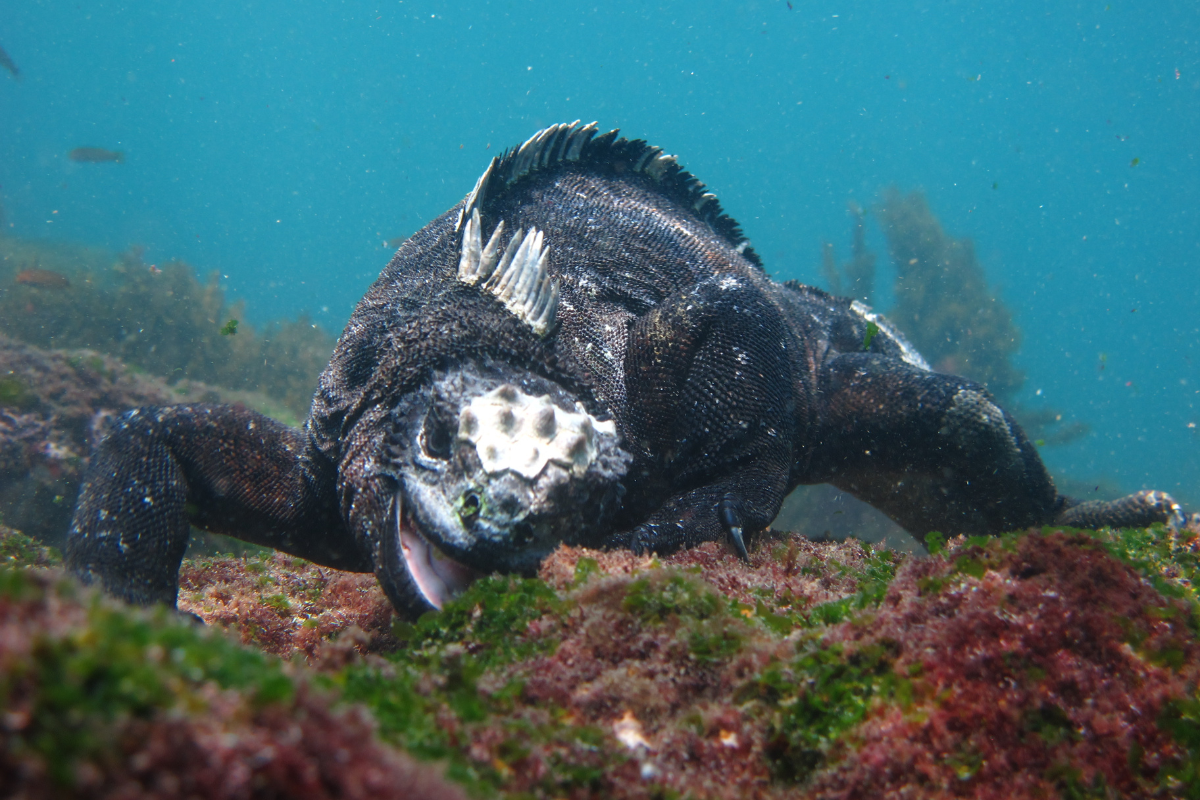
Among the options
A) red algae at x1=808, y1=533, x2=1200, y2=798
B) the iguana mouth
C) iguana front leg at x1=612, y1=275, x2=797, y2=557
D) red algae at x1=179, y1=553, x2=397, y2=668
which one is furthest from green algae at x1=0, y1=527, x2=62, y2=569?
red algae at x1=808, y1=533, x2=1200, y2=798

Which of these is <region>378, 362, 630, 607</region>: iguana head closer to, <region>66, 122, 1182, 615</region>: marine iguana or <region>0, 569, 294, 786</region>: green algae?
<region>66, 122, 1182, 615</region>: marine iguana

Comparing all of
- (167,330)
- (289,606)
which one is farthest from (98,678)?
(167,330)

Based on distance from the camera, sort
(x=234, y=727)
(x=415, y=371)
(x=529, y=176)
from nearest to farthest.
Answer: (x=234, y=727), (x=415, y=371), (x=529, y=176)

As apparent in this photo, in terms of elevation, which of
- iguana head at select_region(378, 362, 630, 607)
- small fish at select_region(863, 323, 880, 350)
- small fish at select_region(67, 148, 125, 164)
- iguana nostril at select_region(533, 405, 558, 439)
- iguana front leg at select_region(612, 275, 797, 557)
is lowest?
iguana head at select_region(378, 362, 630, 607)

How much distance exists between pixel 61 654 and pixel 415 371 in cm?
214

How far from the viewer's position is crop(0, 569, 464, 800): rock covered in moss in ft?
2.02

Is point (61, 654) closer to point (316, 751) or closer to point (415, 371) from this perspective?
point (316, 751)

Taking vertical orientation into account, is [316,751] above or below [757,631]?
below

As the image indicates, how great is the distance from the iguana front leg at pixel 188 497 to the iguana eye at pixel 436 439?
2.17 ft

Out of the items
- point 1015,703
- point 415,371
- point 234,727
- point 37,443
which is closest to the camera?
point 234,727

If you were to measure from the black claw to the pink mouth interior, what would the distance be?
1.24 m

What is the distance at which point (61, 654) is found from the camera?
68 cm

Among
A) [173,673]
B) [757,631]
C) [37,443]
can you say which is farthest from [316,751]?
[37,443]

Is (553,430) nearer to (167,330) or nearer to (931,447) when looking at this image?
(931,447)
